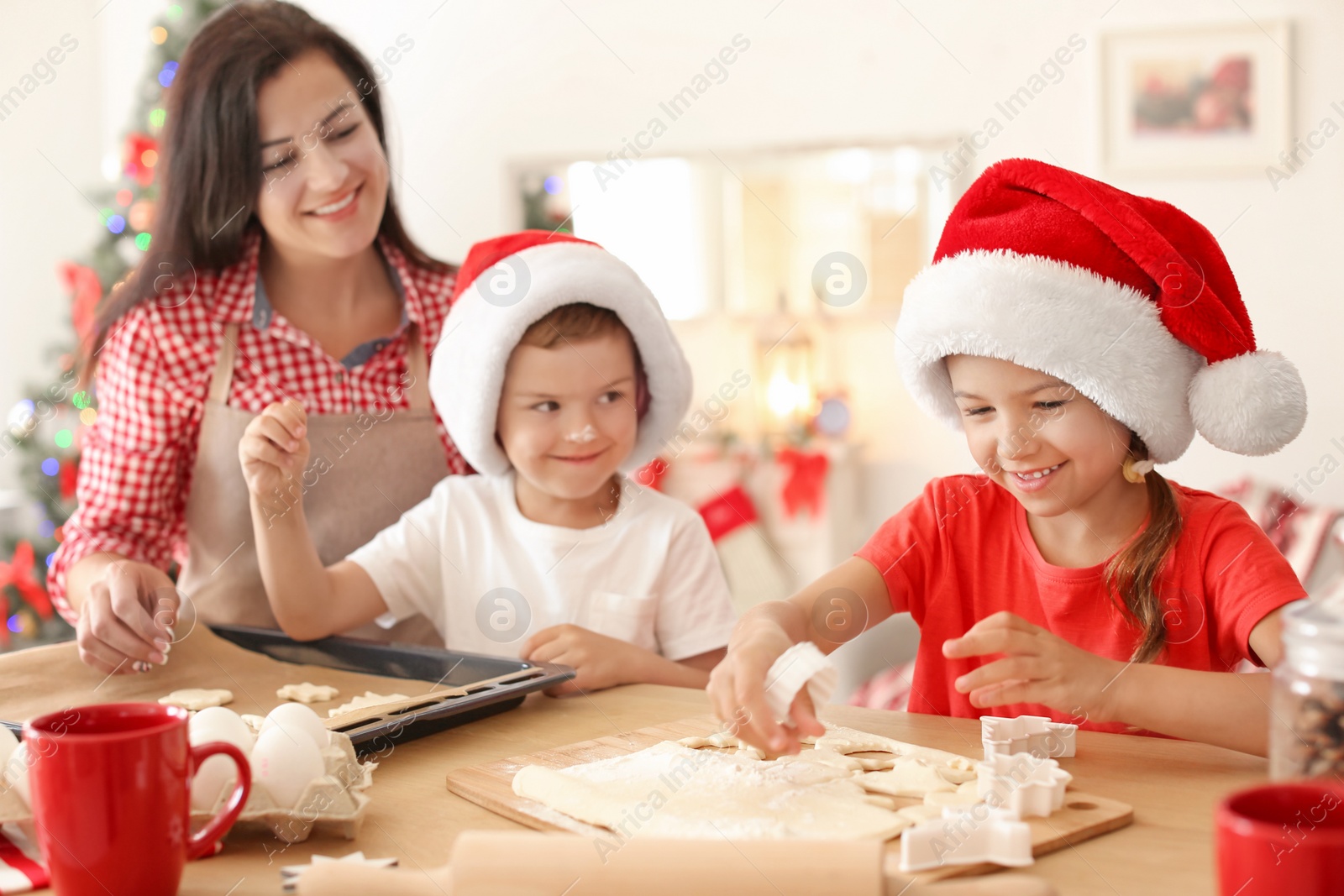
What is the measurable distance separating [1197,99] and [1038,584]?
2889 millimetres

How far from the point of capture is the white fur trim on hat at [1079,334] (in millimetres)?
1105

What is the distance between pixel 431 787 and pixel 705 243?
342 cm

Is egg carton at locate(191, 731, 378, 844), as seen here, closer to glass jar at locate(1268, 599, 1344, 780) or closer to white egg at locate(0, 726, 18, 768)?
white egg at locate(0, 726, 18, 768)

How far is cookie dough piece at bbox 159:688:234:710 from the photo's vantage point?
119 centimetres

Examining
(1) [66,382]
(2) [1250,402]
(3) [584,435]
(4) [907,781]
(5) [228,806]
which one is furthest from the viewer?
(1) [66,382]

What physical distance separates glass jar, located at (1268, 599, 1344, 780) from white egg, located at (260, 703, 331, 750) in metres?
0.64

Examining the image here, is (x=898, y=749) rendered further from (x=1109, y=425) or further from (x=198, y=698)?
(x=198, y=698)

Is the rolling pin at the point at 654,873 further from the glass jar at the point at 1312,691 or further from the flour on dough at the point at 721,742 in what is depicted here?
the flour on dough at the point at 721,742

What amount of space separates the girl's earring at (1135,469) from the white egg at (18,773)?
3.27ft

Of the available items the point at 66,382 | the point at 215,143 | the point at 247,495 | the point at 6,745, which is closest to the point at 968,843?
the point at 6,745

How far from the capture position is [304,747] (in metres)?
0.84

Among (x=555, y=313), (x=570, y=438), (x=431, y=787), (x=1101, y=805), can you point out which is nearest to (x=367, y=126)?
(x=555, y=313)

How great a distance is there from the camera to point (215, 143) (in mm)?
1683

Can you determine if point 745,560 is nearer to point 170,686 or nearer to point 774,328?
point 774,328
